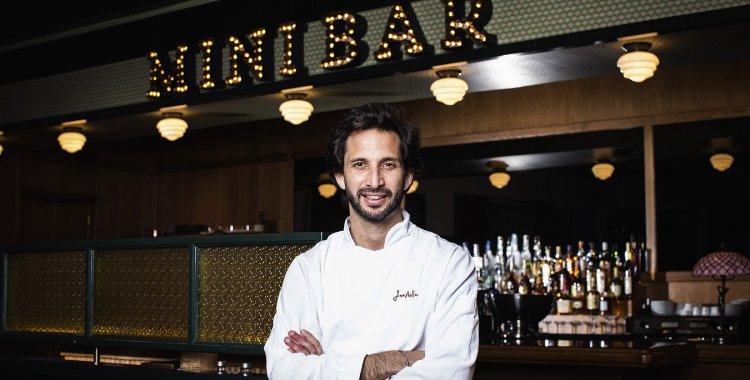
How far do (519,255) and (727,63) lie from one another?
1.88 metres

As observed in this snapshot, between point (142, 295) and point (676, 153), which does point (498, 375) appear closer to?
point (142, 295)

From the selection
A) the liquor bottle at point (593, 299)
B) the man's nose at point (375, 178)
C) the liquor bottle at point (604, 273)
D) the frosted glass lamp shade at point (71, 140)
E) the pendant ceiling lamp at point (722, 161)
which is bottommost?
the liquor bottle at point (593, 299)

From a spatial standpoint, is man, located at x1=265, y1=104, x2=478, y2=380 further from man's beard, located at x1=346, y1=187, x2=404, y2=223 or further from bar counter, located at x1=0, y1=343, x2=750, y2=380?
bar counter, located at x1=0, y1=343, x2=750, y2=380

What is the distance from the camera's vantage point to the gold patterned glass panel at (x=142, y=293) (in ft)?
12.5

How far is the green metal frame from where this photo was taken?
11.4ft

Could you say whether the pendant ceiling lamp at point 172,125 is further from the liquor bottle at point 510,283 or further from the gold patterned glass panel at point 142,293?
the gold patterned glass panel at point 142,293

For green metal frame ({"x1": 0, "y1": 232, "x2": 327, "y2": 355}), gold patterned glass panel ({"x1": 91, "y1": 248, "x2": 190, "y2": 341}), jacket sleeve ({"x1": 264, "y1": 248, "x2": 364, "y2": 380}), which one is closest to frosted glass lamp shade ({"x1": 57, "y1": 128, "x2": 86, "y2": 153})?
green metal frame ({"x1": 0, "y1": 232, "x2": 327, "y2": 355})

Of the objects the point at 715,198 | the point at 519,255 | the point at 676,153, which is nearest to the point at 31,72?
the point at 519,255

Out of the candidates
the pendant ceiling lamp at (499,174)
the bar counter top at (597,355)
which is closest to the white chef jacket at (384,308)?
the bar counter top at (597,355)

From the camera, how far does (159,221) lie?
978 centimetres

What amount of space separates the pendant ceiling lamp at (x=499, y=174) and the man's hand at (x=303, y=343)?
5.39 metres

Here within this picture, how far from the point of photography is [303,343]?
2.47 m

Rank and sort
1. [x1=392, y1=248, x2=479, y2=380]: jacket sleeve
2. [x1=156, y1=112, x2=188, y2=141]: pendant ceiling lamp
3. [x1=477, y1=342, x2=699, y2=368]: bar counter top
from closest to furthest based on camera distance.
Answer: [x1=392, y1=248, x2=479, y2=380]: jacket sleeve, [x1=477, y1=342, x2=699, y2=368]: bar counter top, [x1=156, y1=112, x2=188, y2=141]: pendant ceiling lamp

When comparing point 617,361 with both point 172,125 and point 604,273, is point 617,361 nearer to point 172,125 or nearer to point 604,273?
point 604,273
